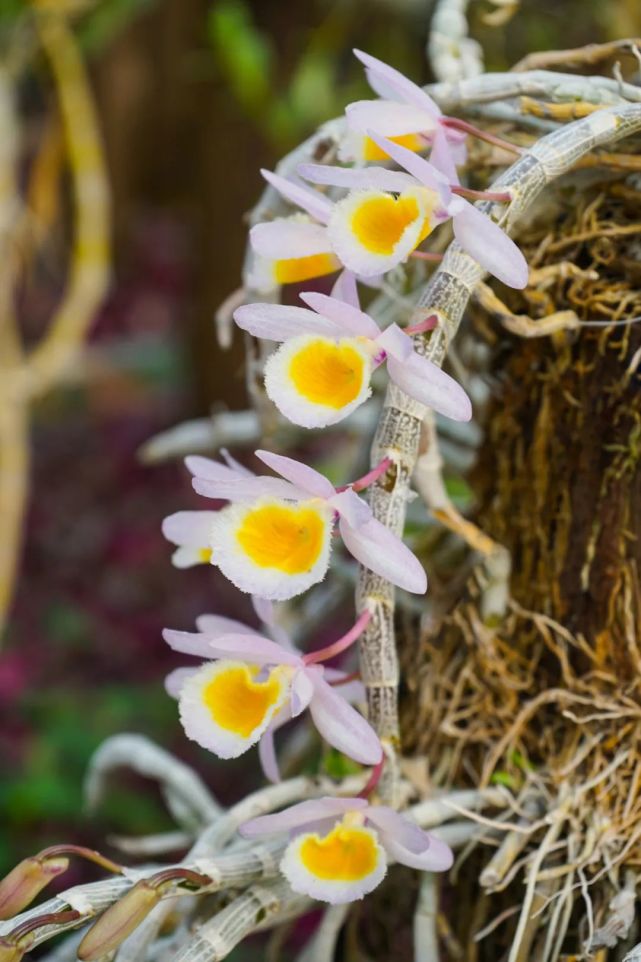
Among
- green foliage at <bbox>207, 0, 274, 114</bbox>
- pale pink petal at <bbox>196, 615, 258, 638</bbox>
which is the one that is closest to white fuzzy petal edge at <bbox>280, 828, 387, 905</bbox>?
pale pink petal at <bbox>196, 615, 258, 638</bbox>

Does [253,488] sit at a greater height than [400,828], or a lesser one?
greater

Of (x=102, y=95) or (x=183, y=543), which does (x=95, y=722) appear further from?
(x=102, y=95)

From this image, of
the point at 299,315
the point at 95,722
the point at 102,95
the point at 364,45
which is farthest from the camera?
the point at 102,95

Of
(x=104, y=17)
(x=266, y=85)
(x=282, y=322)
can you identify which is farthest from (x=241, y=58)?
(x=282, y=322)

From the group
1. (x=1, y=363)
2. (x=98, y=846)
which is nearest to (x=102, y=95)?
(x=1, y=363)

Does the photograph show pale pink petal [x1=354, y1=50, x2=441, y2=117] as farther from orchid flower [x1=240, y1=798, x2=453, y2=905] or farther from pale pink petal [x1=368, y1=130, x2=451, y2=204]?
orchid flower [x1=240, y1=798, x2=453, y2=905]

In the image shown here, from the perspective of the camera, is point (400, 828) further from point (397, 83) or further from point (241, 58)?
point (241, 58)

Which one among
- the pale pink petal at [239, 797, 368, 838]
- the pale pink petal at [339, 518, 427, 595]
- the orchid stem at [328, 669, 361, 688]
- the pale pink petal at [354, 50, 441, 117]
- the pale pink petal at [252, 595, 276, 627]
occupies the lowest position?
the pale pink petal at [239, 797, 368, 838]
